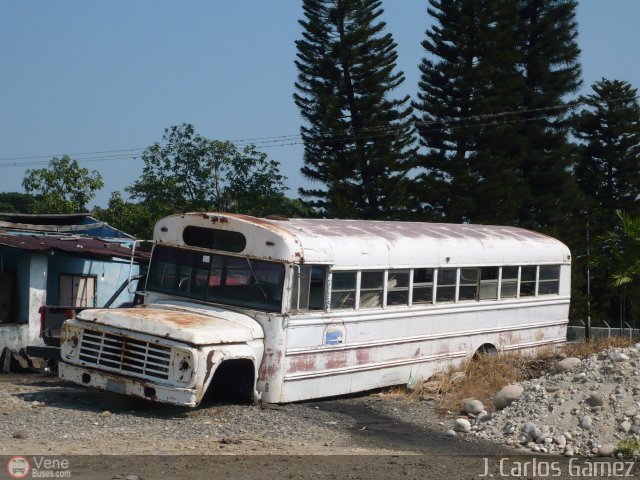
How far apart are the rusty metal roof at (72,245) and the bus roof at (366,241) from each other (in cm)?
482

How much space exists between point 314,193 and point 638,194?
16.3 metres

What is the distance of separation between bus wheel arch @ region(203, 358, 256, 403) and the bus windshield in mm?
772

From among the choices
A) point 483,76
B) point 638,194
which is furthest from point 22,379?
point 638,194

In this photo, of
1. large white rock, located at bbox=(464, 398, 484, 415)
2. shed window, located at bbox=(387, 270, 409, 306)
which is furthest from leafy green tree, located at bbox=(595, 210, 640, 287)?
large white rock, located at bbox=(464, 398, 484, 415)

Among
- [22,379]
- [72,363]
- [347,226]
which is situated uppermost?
[347,226]

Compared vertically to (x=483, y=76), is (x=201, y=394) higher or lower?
lower

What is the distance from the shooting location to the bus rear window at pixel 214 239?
496 inches

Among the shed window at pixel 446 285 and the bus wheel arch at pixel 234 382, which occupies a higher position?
the shed window at pixel 446 285

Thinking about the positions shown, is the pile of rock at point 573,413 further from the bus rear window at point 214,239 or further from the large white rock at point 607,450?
the bus rear window at point 214,239

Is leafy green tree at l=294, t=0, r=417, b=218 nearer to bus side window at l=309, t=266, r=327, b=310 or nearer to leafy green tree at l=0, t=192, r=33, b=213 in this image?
bus side window at l=309, t=266, r=327, b=310

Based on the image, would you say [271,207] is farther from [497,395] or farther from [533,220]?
[497,395]

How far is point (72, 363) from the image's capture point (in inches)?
451

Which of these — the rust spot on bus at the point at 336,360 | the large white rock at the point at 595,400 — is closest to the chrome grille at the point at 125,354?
the rust spot on bus at the point at 336,360

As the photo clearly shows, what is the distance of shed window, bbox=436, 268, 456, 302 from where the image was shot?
1519cm
